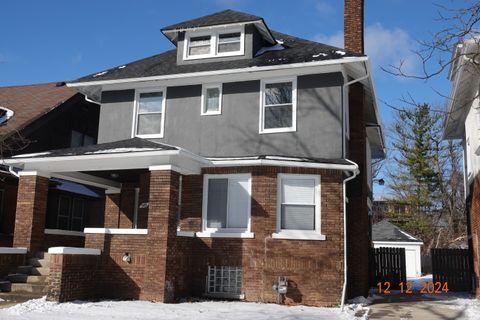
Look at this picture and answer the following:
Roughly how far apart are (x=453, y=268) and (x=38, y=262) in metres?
14.5

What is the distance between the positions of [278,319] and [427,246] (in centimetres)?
3172

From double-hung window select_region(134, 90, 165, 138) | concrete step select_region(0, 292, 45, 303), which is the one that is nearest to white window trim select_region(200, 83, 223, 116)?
double-hung window select_region(134, 90, 165, 138)

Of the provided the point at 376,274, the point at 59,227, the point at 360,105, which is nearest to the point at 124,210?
the point at 59,227

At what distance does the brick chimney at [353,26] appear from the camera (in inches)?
625

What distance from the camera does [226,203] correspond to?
1306cm

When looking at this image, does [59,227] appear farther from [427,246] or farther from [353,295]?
[427,246]

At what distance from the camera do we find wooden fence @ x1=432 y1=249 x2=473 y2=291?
60.0ft

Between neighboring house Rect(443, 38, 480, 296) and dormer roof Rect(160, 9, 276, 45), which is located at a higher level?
dormer roof Rect(160, 9, 276, 45)

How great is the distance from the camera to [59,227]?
19016 millimetres

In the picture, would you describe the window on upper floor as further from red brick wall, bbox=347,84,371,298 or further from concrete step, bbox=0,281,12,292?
concrete step, bbox=0,281,12,292

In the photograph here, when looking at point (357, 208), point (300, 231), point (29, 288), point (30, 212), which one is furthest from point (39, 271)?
point (357, 208)

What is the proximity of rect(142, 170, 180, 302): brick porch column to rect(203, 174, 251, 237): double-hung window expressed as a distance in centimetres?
166

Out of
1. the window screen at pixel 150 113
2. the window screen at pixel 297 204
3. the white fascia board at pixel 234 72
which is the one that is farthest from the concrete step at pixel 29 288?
the white fascia board at pixel 234 72

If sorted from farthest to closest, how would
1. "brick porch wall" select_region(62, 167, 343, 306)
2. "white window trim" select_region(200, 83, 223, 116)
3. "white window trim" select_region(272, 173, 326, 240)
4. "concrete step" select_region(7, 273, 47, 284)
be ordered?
"white window trim" select_region(200, 83, 223, 116), "white window trim" select_region(272, 173, 326, 240), "concrete step" select_region(7, 273, 47, 284), "brick porch wall" select_region(62, 167, 343, 306)
